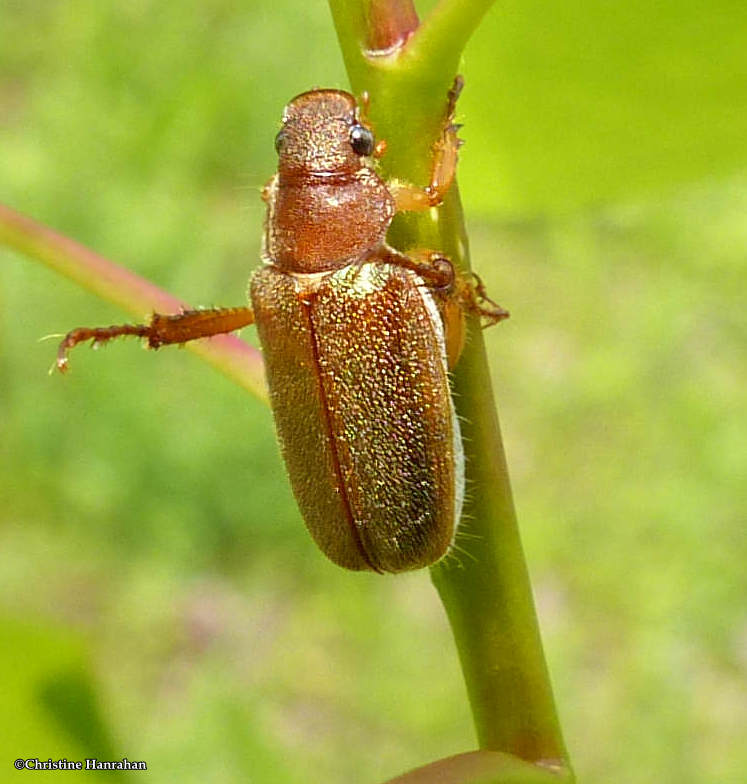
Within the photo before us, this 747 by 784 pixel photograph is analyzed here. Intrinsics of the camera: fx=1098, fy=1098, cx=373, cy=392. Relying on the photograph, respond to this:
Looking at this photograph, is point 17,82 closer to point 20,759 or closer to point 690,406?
point 690,406

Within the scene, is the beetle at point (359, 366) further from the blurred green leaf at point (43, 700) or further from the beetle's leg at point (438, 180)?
the blurred green leaf at point (43, 700)

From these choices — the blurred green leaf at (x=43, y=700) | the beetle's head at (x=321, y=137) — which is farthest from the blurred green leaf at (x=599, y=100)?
the blurred green leaf at (x=43, y=700)

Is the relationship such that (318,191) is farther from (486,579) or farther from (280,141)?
(486,579)

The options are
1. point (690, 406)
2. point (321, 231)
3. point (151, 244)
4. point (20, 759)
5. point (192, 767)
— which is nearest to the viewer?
point (20, 759)

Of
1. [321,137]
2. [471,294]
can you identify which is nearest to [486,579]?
[471,294]

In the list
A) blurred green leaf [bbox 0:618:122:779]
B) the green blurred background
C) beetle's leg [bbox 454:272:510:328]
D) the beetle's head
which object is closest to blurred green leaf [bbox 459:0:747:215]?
the beetle's head

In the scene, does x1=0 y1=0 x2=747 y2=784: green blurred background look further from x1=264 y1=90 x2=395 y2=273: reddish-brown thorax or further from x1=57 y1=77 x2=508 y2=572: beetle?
x1=57 y1=77 x2=508 y2=572: beetle

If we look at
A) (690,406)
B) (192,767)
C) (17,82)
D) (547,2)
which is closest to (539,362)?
(690,406)
